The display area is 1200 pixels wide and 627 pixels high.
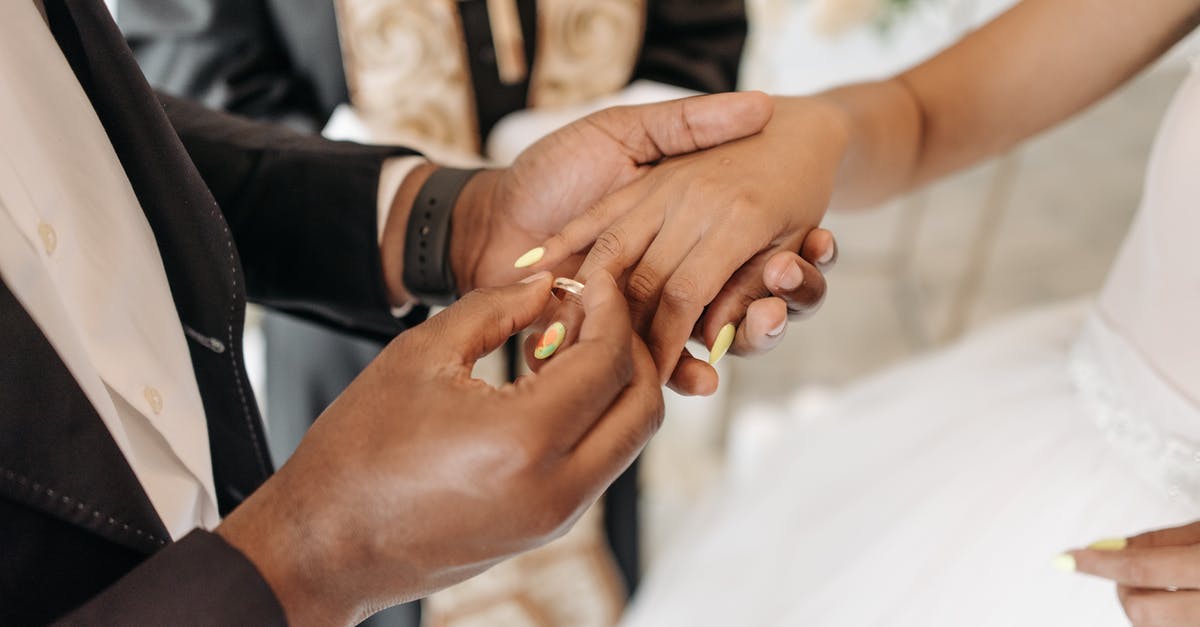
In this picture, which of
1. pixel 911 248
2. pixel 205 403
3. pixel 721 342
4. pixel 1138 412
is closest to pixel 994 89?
pixel 1138 412

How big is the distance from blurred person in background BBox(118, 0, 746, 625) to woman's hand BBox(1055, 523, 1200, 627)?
3.07 ft

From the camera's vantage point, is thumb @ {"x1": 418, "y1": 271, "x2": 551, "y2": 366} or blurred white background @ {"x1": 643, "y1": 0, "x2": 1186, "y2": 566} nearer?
thumb @ {"x1": 418, "y1": 271, "x2": 551, "y2": 366}

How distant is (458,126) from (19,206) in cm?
92

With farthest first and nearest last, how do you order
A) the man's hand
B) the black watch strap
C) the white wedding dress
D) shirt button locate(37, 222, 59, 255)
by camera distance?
the black watch strap → the white wedding dress → shirt button locate(37, 222, 59, 255) → the man's hand

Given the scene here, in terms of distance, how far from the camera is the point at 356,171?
0.95 meters

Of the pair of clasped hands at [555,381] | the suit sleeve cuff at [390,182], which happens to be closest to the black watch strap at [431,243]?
the suit sleeve cuff at [390,182]

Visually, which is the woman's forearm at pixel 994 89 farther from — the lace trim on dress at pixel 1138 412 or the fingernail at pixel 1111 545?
the fingernail at pixel 1111 545

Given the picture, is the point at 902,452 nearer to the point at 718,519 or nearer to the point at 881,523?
the point at 881,523

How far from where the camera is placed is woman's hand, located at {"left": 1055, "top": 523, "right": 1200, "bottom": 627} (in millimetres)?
648

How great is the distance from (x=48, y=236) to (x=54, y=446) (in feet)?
0.51

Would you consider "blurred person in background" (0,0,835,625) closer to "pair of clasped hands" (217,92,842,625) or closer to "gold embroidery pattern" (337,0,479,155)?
"pair of clasped hands" (217,92,842,625)

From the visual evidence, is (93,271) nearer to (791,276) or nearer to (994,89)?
(791,276)

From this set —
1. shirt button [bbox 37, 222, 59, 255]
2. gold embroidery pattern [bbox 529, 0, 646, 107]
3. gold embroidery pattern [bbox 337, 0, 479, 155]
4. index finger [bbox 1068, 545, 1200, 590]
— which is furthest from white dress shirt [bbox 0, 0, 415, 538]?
gold embroidery pattern [bbox 529, 0, 646, 107]

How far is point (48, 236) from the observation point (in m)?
0.62
